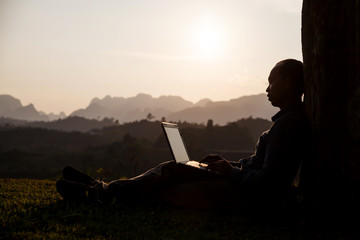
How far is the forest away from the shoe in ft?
171

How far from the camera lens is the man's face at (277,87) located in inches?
205

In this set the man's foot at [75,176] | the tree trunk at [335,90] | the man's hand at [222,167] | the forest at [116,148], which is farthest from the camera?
the forest at [116,148]

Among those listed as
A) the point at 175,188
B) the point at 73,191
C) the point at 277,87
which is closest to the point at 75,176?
the point at 73,191

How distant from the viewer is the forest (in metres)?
89.1

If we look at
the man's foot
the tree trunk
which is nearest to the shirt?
the tree trunk

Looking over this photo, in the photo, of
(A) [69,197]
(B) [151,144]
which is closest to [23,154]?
(B) [151,144]

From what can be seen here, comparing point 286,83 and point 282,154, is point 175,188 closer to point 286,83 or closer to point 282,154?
point 282,154

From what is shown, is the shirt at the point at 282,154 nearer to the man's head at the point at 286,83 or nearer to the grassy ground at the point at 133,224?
the man's head at the point at 286,83

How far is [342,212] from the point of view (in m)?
4.71

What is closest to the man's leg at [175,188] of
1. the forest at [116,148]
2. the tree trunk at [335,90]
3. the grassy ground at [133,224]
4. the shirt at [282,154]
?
the grassy ground at [133,224]

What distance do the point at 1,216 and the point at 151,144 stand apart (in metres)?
110

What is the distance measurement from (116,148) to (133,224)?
10370 centimetres

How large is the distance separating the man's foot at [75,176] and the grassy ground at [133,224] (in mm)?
393

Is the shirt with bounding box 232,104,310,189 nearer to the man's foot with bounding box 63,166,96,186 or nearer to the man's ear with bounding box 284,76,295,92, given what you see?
the man's ear with bounding box 284,76,295,92
